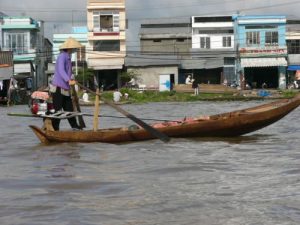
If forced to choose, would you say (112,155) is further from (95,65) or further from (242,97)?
(95,65)

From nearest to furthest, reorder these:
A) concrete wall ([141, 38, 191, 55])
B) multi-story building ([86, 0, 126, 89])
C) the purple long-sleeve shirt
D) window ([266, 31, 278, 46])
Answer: the purple long-sleeve shirt
multi-story building ([86, 0, 126, 89])
window ([266, 31, 278, 46])
concrete wall ([141, 38, 191, 55])

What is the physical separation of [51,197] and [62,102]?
4665 mm

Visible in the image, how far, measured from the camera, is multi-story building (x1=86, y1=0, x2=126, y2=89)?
45500mm

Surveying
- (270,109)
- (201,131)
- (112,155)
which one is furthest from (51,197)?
(270,109)

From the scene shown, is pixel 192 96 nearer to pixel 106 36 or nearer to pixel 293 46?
pixel 106 36

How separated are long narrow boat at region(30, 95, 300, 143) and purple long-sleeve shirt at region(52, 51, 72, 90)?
37.3 inches

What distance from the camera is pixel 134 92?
118ft

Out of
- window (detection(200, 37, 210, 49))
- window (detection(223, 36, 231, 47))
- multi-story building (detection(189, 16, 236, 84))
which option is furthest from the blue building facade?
window (detection(200, 37, 210, 49))

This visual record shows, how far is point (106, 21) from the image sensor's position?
157 feet

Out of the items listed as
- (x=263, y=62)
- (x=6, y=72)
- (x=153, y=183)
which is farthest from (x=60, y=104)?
(x=263, y=62)

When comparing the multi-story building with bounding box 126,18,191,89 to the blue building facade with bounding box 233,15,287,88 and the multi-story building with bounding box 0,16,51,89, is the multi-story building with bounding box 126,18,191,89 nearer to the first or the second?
the blue building facade with bounding box 233,15,287,88

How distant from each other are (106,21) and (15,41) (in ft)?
25.3

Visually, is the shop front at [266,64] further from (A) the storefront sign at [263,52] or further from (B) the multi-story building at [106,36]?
(B) the multi-story building at [106,36]

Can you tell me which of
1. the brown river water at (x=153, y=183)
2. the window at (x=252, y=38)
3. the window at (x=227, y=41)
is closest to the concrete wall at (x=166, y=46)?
the window at (x=227, y=41)
